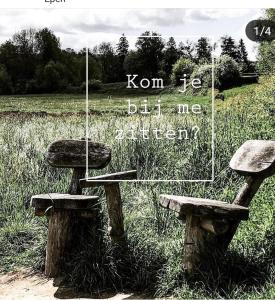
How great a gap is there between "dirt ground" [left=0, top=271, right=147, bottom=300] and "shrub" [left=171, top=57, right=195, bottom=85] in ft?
9.81

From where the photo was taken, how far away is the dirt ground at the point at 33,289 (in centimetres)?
468

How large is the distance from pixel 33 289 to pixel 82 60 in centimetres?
510

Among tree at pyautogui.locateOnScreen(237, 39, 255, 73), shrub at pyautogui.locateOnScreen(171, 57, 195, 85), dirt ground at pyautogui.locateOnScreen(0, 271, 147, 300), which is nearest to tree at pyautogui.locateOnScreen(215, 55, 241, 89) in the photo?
tree at pyautogui.locateOnScreen(237, 39, 255, 73)

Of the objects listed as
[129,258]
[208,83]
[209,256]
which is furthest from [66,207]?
[208,83]

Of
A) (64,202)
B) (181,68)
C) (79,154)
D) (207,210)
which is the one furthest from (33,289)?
(181,68)

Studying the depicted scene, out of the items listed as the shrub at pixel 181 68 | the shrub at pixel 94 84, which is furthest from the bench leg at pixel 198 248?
the shrub at pixel 94 84

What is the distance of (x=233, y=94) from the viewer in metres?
10.0

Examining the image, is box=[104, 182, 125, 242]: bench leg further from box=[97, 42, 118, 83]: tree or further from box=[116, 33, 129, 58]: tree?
box=[97, 42, 118, 83]: tree

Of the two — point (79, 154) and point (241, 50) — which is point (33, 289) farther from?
point (241, 50)

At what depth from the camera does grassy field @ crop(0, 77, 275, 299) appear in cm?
452

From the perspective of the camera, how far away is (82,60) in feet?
30.6

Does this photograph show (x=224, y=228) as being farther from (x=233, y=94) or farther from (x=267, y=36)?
(x=233, y=94)

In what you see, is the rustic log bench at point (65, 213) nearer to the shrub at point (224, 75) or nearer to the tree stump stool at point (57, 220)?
the tree stump stool at point (57, 220)

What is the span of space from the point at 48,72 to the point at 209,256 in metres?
5.48
